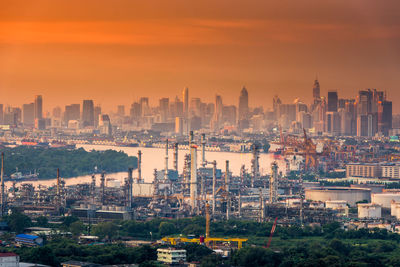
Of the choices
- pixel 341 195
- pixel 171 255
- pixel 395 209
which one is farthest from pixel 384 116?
pixel 171 255

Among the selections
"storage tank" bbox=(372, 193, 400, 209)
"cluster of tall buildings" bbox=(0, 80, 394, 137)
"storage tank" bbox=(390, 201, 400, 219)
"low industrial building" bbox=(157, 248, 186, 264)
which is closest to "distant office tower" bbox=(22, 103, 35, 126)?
"cluster of tall buildings" bbox=(0, 80, 394, 137)

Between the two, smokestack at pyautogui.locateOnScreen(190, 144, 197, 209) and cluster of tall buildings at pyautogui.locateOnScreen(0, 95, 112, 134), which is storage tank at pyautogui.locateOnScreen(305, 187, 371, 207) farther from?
cluster of tall buildings at pyautogui.locateOnScreen(0, 95, 112, 134)

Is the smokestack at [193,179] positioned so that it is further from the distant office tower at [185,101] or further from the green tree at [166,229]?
the distant office tower at [185,101]

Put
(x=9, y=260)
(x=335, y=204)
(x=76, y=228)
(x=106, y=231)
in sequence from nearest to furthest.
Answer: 1. (x=9, y=260)
2. (x=106, y=231)
3. (x=76, y=228)
4. (x=335, y=204)

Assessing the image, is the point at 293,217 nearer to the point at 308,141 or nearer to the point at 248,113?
the point at 308,141

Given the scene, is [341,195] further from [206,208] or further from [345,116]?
[345,116]
